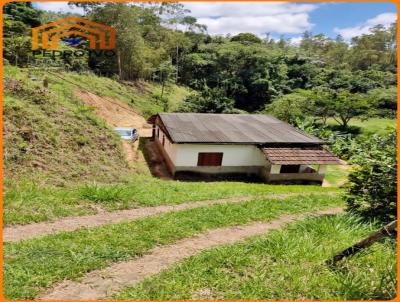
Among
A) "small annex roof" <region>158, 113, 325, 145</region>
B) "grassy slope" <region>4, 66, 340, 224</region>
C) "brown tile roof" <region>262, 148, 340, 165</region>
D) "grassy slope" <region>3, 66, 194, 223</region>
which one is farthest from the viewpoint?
"small annex roof" <region>158, 113, 325, 145</region>

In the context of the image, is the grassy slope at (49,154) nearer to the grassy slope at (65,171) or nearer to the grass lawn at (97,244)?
the grassy slope at (65,171)

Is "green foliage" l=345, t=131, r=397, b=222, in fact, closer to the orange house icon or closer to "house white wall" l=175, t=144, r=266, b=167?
"house white wall" l=175, t=144, r=266, b=167

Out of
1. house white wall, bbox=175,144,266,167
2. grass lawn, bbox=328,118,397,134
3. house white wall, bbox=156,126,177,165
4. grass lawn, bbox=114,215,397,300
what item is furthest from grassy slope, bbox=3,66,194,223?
grass lawn, bbox=328,118,397,134

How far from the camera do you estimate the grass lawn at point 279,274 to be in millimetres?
6844

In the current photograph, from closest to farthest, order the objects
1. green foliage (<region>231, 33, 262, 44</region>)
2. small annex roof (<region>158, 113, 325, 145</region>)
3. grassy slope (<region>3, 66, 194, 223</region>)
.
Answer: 1. grassy slope (<region>3, 66, 194, 223</region>)
2. small annex roof (<region>158, 113, 325, 145</region>)
3. green foliage (<region>231, 33, 262, 44</region>)

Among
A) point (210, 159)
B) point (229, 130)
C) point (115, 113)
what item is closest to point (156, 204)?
point (210, 159)

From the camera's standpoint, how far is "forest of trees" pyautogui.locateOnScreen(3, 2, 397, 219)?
37.2 m

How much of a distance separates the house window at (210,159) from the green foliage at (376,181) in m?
10.1

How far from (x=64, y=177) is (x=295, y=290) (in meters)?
10.8

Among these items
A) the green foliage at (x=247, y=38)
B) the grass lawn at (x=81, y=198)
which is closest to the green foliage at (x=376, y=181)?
the grass lawn at (x=81, y=198)

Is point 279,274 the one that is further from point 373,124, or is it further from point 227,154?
point 373,124

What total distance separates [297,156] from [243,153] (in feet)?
10.6

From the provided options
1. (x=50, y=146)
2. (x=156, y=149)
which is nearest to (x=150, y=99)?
(x=156, y=149)

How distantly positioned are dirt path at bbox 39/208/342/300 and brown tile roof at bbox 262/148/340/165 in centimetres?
994
